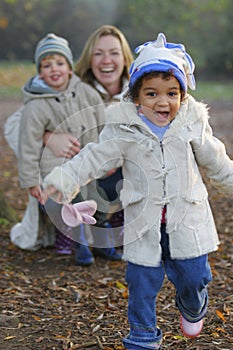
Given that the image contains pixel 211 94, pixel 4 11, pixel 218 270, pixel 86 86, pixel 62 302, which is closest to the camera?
pixel 62 302

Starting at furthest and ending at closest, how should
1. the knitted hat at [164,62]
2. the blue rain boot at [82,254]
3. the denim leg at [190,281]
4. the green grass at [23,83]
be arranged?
the green grass at [23,83] < the blue rain boot at [82,254] < the denim leg at [190,281] < the knitted hat at [164,62]

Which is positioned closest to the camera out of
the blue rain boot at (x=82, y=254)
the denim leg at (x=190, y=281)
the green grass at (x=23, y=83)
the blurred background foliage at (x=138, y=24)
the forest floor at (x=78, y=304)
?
the denim leg at (x=190, y=281)

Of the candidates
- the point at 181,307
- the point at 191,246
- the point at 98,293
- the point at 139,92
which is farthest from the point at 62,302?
the point at 139,92

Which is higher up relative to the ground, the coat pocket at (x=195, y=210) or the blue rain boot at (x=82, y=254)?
the coat pocket at (x=195, y=210)

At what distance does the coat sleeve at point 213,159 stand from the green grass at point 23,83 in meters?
15.8

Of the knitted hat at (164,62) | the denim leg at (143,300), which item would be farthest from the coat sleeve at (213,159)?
the denim leg at (143,300)

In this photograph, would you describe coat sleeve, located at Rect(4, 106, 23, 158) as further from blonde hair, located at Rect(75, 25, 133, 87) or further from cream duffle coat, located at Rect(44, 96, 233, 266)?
cream duffle coat, located at Rect(44, 96, 233, 266)

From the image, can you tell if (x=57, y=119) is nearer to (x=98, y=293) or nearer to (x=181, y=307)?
(x=98, y=293)

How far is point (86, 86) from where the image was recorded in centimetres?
535

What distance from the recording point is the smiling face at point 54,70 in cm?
519

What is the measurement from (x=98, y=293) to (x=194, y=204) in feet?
4.83

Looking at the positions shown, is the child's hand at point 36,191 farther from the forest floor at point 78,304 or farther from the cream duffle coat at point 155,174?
the cream duffle coat at point 155,174

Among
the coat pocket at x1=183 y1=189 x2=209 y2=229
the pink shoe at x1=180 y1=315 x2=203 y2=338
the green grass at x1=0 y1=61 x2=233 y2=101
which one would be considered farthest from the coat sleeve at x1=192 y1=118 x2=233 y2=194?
the green grass at x1=0 y1=61 x2=233 y2=101

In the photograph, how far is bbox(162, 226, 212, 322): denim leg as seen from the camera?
3279mm
